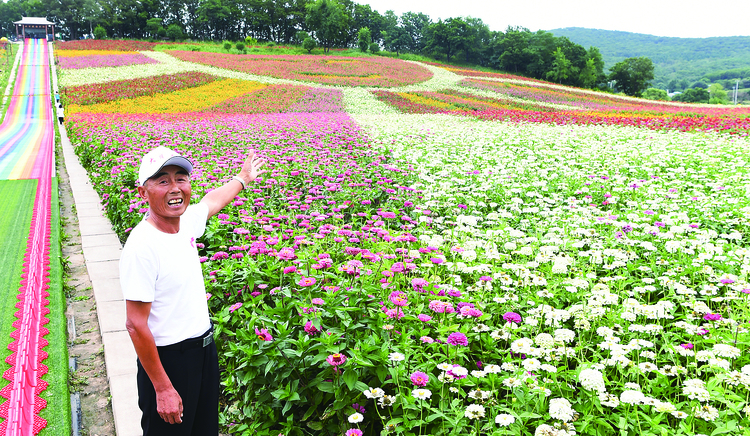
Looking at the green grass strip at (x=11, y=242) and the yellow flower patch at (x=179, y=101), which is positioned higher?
the yellow flower patch at (x=179, y=101)

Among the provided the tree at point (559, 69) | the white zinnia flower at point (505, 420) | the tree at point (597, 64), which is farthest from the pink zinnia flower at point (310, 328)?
the tree at point (597, 64)

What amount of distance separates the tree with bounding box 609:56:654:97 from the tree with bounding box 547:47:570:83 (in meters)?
7.80

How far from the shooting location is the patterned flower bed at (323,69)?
29.8 m

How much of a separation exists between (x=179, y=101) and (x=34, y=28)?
5894cm

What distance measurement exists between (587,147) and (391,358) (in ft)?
29.1

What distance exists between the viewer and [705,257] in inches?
138

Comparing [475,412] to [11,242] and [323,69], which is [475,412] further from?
[323,69]

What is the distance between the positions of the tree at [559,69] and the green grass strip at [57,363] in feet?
175

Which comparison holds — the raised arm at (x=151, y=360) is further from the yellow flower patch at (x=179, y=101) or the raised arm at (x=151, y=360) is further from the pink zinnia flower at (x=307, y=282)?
the yellow flower patch at (x=179, y=101)

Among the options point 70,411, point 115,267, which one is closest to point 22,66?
point 115,267

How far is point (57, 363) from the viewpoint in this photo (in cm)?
330

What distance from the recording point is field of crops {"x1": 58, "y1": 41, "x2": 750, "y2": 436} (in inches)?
→ 85.3

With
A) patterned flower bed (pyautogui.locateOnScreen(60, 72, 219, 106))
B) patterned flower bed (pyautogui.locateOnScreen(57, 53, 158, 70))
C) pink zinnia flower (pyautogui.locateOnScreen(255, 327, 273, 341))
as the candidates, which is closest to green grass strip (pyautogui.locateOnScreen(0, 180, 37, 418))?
pink zinnia flower (pyautogui.locateOnScreen(255, 327, 273, 341))

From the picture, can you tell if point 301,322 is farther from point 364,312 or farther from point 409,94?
point 409,94
